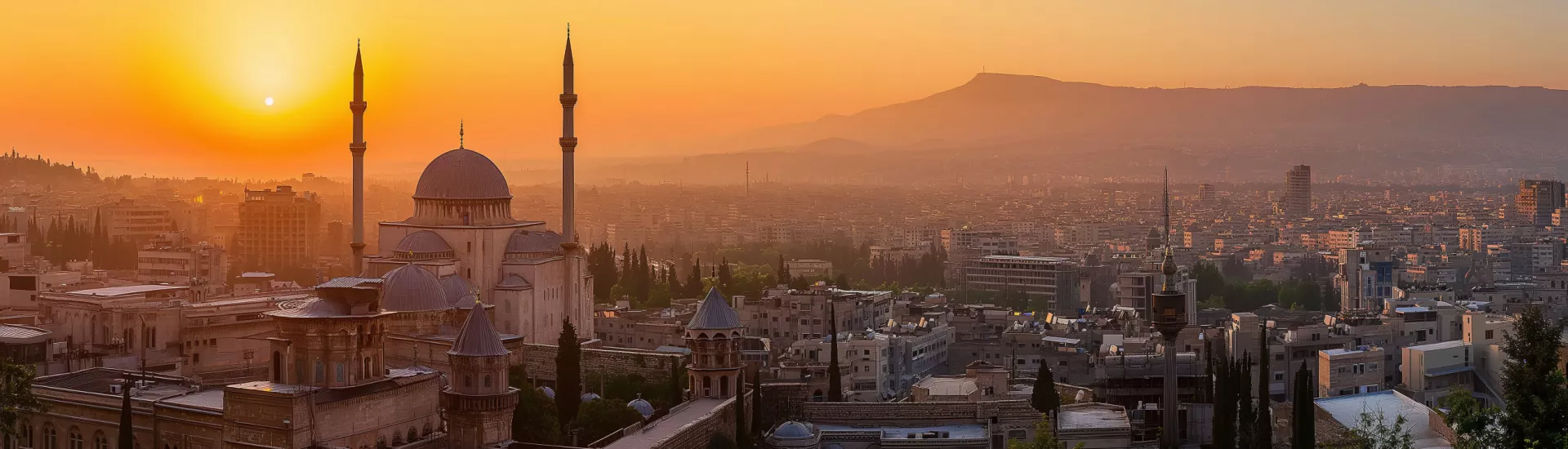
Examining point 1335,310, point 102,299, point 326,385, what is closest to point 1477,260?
point 1335,310

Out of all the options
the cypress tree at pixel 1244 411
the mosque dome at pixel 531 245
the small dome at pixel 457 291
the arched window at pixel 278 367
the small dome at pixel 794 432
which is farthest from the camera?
the mosque dome at pixel 531 245

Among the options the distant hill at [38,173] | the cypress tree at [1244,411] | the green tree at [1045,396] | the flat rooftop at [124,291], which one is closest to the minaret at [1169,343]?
the cypress tree at [1244,411]

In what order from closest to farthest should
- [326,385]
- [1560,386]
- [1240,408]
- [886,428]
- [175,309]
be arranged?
1. [1560,386]
2. [326,385]
3. [886,428]
4. [1240,408]
5. [175,309]

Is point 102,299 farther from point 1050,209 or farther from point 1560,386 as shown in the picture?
point 1050,209

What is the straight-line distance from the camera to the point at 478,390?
63.7ft

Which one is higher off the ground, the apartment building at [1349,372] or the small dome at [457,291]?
the small dome at [457,291]

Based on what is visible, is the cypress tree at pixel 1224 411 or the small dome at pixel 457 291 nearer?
the cypress tree at pixel 1224 411

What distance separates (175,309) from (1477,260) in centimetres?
6213

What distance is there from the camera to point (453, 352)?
19.6 meters

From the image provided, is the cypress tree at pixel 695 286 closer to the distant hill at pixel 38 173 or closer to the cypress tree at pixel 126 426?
the cypress tree at pixel 126 426

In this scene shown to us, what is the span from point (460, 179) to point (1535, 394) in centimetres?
1776

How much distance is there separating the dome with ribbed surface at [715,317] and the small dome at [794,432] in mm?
1722

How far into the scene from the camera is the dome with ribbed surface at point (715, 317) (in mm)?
23391

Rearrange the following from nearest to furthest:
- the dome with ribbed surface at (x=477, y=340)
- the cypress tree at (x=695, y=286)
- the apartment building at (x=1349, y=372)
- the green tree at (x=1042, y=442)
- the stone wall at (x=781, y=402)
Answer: the dome with ribbed surface at (x=477, y=340), the green tree at (x=1042, y=442), the stone wall at (x=781, y=402), the apartment building at (x=1349, y=372), the cypress tree at (x=695, y=286)
